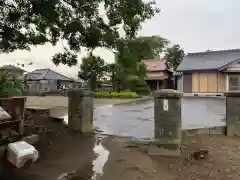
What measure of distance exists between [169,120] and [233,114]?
274 centimetres

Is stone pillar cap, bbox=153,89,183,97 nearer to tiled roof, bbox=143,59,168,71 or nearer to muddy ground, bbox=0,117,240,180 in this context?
muddy ground, bbox=0,117,240,180

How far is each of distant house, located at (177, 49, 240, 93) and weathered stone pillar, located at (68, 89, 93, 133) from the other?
81.6 feet

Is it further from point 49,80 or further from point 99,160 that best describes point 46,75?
point 99,160

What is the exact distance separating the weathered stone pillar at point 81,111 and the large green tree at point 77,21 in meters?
1.21

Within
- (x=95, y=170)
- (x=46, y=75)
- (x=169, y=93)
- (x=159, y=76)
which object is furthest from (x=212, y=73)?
(x=46, y=75)

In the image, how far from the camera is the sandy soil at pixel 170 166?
440 cm

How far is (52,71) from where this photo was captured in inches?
1956

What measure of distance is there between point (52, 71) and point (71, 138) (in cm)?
4451

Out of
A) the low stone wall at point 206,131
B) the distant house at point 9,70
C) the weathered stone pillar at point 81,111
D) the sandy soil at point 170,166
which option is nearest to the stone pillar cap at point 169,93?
the sandy soil at point 170,166

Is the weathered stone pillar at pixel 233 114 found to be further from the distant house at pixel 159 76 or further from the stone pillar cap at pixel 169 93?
the distant house at pixel 159 76

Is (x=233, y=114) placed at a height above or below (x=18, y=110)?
below

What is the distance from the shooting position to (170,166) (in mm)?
4840

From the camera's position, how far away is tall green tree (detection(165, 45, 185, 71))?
150 ft

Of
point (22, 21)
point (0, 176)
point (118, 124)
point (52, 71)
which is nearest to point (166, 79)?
point (52, 71)
